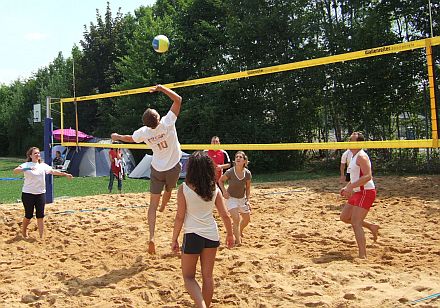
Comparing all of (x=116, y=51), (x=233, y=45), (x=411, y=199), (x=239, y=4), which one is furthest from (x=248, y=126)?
(x=116, y=51)

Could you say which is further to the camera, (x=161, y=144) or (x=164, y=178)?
(x=164, y=178)

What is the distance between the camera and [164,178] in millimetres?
5512

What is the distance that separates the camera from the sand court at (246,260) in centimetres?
426

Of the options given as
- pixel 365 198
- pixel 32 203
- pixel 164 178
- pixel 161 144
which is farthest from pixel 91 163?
pixel 365 198

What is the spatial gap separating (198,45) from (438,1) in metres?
10.3

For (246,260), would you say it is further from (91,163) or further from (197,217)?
(91,163)

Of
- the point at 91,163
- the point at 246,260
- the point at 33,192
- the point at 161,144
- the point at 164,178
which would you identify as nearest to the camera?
the point at 246,260

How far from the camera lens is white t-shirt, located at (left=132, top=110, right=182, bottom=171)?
5.31m

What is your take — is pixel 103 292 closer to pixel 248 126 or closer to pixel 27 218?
pixel 27 218

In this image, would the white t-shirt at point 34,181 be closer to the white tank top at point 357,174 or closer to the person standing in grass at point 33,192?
the person standing in grass at point 33,192

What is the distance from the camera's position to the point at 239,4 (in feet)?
63.5

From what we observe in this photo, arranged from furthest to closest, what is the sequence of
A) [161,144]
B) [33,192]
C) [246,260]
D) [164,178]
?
[33,192] < [164,178] < [161,144] < [246,260]

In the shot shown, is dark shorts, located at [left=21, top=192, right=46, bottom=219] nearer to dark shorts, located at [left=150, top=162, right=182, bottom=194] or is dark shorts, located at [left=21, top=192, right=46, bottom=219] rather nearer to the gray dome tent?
dark shorts, located at [left=150, top=162, right=182, bottom=194]

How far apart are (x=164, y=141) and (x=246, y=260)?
1.60 meters
